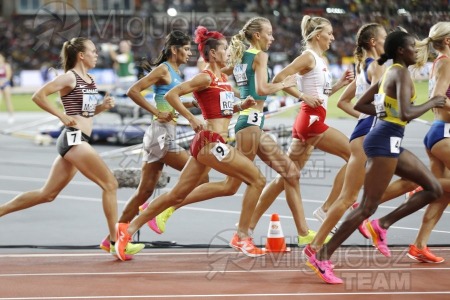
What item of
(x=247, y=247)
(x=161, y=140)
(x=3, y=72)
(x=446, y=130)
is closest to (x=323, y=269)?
(x=247, y=247)

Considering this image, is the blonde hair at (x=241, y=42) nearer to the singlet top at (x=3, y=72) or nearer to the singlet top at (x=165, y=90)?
the singlet top at (x=165, y=90)

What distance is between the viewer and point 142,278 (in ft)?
24.0

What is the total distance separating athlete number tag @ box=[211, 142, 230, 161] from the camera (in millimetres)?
7715

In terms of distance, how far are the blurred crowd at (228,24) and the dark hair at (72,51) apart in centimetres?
1224

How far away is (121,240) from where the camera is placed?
26.3 feet

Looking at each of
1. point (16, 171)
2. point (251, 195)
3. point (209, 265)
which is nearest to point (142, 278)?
point (209, 265)

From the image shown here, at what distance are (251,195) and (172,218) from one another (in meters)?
2.63

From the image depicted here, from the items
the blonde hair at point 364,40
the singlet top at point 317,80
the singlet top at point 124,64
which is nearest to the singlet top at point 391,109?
the blonde hair at point 364,40

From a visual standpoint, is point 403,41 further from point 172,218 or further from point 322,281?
point 172,218

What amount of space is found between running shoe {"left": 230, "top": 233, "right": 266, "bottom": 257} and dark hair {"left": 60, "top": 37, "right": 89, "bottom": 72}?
2.07 meters

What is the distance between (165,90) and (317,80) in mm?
1390

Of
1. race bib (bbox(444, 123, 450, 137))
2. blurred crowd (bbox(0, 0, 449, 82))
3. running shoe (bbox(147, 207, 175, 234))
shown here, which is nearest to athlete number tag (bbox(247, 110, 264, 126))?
running shoe (bbox(147, 207, 175, 234))

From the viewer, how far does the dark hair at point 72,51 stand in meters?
8.09

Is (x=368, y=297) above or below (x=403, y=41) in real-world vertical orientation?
below
